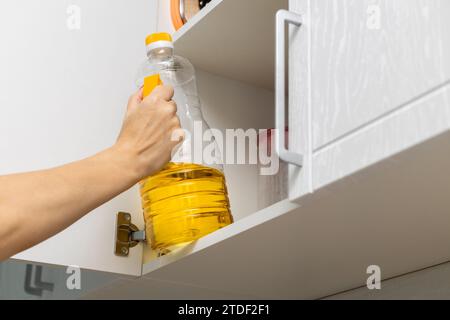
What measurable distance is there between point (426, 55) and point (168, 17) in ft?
2.67

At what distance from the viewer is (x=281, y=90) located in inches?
37.3

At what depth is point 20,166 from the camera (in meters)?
1.24

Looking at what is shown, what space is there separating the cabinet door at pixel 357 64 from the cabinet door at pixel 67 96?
47cm

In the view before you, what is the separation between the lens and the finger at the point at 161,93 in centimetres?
112

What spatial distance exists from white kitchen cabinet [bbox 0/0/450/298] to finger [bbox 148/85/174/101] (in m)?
0.18

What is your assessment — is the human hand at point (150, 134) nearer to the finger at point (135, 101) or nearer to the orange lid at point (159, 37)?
the finger at point (135, 101)

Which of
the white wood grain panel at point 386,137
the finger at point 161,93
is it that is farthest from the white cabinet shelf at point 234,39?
the white wood grain panel at point 386,137

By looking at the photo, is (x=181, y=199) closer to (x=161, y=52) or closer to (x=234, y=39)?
(x=161, y=52)

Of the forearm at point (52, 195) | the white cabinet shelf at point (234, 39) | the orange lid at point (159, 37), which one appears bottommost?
the forearm at point (52, 195)

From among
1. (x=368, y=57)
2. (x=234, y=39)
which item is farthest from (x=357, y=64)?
(x=234, y=39)

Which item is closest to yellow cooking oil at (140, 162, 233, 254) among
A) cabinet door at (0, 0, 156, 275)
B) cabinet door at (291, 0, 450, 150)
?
cabinet door at (0, 0, 156, 275)

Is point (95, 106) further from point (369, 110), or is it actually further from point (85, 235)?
point (369, 110)
